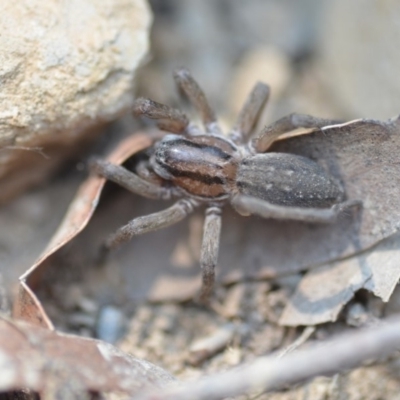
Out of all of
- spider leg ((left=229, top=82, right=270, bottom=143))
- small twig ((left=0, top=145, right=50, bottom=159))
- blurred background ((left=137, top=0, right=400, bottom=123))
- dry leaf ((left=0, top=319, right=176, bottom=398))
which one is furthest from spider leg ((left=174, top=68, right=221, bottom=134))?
dry leaf ((left=0, top=319, right=176, bottom=398))

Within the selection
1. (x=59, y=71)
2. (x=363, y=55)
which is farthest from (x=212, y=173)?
(x=363, y=55)

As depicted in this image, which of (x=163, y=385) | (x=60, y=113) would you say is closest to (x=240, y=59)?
(x=60, y=113)

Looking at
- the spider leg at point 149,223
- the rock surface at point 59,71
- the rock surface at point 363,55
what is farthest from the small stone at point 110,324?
the rock surface at point 363,55

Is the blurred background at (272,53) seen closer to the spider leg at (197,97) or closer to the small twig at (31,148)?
the spider leg at (197,97)

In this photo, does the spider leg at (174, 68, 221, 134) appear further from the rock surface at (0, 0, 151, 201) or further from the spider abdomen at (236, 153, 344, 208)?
the spider abdomen at (236, 153, 344, 208)

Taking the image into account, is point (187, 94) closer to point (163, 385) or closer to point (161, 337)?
point (161, 337)
